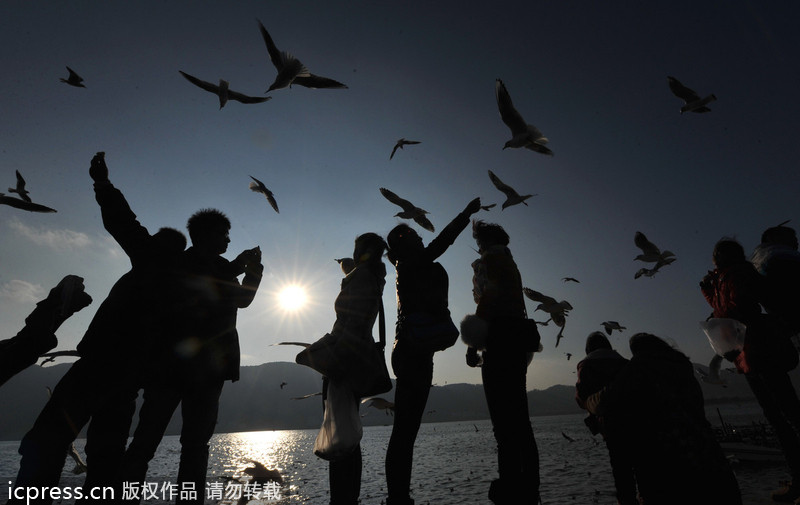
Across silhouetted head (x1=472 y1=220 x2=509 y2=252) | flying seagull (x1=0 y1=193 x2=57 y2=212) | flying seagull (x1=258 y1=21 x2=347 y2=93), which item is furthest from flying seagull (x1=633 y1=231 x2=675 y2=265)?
flying seagull (x1=0 y1=193 x2=57 y2=212)

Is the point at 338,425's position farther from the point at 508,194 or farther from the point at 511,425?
the point at 508,194

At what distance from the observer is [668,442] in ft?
7.75

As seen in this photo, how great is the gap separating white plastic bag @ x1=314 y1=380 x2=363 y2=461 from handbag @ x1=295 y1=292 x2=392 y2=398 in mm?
69

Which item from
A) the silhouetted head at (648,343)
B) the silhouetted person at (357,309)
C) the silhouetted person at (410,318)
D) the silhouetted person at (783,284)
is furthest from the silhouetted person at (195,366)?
the silhouetted person at (783,284)

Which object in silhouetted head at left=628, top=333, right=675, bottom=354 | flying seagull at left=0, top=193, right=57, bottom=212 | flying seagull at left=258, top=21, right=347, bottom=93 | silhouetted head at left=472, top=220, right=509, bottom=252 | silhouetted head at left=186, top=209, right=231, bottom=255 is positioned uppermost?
flying seagull at left=258, top=21, right=347, bottom=93

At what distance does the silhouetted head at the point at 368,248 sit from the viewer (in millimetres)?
2863

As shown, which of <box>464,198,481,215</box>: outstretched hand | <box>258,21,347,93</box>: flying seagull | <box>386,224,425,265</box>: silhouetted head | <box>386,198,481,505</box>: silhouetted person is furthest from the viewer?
<box>258,21,347,93</box>: flying seagull

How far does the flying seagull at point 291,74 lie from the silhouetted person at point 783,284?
4.97 meters

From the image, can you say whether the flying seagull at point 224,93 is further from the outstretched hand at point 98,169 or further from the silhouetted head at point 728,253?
the silhouetted head at point 728,253

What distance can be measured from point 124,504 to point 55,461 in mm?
828

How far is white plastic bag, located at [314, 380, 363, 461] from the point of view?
7.32 ft

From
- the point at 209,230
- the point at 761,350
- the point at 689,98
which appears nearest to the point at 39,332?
the point at 209,230

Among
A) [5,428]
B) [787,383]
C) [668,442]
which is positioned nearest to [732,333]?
[787,383]

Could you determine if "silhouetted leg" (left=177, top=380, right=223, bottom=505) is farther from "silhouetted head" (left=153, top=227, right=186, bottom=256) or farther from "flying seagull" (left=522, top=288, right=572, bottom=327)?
"flying seagull" (left=522, top=288, right=572, bottom=327)
